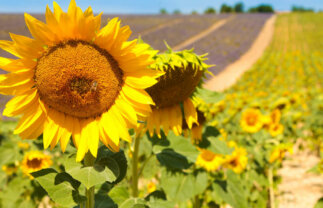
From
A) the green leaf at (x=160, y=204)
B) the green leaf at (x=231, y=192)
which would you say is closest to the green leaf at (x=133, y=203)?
the green leaf at (x=160, y=204)

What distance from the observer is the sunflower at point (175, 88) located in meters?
1.05

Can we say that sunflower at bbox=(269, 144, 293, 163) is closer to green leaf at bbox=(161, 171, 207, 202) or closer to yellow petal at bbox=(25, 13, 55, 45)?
green leaf at bbox=(161, 171, 207, 202)

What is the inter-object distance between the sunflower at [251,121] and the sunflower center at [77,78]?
1.87 meters

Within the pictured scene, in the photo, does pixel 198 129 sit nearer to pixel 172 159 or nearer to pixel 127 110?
pixel 172 159

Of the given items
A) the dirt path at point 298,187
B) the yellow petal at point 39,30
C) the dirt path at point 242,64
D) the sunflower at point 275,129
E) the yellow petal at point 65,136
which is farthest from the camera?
the dirt path at point 242,64

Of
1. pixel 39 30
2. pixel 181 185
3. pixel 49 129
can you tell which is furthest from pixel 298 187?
pixel 39 30

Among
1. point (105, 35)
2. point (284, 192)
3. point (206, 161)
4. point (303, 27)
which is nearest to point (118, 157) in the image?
point (105, 35)

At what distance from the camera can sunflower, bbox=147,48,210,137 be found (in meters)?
1.05

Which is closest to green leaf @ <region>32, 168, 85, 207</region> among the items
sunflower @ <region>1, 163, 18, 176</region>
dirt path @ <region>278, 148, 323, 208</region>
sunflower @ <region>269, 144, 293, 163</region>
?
sunflower @ <region>1, 163, 18, 176</region>

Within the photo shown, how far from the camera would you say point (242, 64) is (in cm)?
1830

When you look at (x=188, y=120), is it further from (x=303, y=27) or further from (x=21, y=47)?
(x=303, y=27)

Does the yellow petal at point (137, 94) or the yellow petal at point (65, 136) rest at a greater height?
the yellow petal at point (137, 94)

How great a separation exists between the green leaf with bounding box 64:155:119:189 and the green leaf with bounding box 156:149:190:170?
1.37ft

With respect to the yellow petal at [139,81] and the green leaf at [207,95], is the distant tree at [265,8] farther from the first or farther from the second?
the yellow petal at [139,81]
